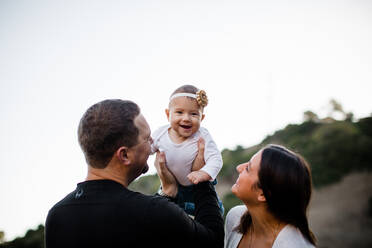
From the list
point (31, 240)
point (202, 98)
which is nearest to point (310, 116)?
point (31, 240)

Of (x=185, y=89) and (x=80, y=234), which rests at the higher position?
(x=185, y=89)

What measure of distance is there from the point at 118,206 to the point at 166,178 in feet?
4.20

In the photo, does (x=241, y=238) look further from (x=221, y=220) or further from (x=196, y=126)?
(x=196, y=126)

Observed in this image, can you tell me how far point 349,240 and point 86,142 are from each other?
62.1ft

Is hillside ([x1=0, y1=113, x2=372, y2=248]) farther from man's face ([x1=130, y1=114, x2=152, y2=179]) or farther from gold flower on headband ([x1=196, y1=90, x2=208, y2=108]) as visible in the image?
man's face ([x1=130, y1=114, x2=152, y2=179])

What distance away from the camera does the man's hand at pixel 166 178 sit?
126 inches

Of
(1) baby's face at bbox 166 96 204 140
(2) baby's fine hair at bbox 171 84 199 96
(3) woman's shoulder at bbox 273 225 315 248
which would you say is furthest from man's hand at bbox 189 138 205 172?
(3) woman's shoulder at bbox 273 225 315 248

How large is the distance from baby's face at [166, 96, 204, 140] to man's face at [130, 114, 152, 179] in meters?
1.07

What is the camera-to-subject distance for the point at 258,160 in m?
2.67

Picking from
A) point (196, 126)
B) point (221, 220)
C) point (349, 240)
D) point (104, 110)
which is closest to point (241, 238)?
point (221, 220)

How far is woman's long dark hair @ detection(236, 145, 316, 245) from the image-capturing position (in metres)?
2.53

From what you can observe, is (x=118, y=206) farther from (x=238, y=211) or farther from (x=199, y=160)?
(x=238, y=211)

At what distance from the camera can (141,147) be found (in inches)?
91.2

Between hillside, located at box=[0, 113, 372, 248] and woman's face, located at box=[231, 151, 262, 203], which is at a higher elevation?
woman's face, located at box=[231, 151, 262, 203]
